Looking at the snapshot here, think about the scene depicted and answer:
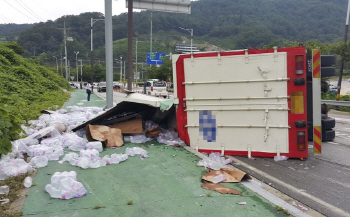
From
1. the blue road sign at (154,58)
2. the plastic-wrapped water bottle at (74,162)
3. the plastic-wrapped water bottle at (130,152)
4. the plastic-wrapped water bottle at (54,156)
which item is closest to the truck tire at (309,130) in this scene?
the plastic-wrapped water bottle at (130,152)

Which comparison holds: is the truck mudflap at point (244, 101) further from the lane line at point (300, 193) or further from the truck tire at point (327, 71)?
the truck tire at point (327, 71)

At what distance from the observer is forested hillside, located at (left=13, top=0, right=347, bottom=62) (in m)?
72.6

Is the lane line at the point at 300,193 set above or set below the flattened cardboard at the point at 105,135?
below

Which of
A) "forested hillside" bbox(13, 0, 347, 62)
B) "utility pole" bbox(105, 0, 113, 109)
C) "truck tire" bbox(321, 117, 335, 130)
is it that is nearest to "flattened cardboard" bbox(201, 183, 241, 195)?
"truck tire" bbox(321, 117, 335, 130)

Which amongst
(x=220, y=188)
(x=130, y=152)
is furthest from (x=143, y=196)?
(x=130, y=152)

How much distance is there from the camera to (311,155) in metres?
6.89

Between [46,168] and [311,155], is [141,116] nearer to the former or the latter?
[46,168]

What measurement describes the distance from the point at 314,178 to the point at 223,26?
102248 millimetres

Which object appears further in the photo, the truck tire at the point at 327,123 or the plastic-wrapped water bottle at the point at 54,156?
the truck tire at the point at 327,123

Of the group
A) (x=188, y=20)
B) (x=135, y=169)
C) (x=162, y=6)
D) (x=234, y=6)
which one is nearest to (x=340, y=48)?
(x=162, y=6)

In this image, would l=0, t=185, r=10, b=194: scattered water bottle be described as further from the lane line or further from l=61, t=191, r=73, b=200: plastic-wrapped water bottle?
the lane line

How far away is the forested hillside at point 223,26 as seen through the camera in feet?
A: 238

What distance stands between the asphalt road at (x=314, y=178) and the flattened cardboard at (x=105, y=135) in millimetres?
2755

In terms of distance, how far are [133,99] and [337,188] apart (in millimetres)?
4584
